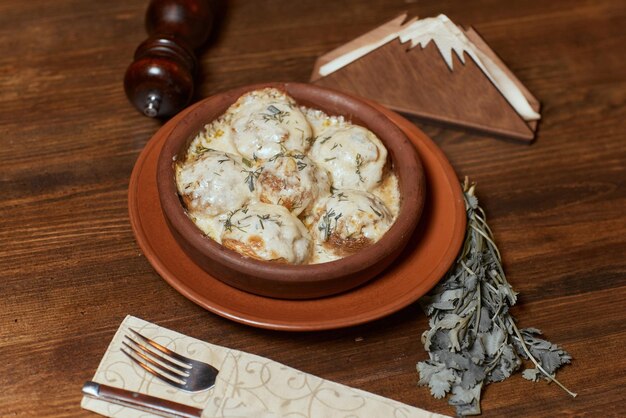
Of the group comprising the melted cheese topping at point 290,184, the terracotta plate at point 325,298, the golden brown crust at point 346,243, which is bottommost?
the terracotta plate at point 325,298

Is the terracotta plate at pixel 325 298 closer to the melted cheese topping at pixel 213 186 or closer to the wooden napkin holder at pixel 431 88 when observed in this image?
the melted cheese topping at pixel 213 186

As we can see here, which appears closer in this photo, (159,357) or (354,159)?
(159,357)

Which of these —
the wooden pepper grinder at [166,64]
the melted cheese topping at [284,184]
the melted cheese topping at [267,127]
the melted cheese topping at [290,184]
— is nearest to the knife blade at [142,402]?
the melted cheese topping at [284,184]

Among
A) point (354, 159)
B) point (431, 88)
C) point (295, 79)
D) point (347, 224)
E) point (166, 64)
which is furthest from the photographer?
point (295, 79)

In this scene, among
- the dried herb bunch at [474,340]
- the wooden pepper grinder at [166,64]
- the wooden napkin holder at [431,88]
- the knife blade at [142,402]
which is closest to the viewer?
the knife blade at [142,402]

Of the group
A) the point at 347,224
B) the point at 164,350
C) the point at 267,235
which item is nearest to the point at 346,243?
the point at 347,224

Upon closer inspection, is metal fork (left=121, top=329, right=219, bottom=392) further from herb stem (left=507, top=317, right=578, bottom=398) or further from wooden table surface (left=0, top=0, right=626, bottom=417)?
herb stem (left=507, top=317, right=578, bottom=398)

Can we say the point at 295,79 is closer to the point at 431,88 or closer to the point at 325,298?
the point at 431,88

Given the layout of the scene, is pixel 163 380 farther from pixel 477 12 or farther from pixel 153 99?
pixel 477 12
